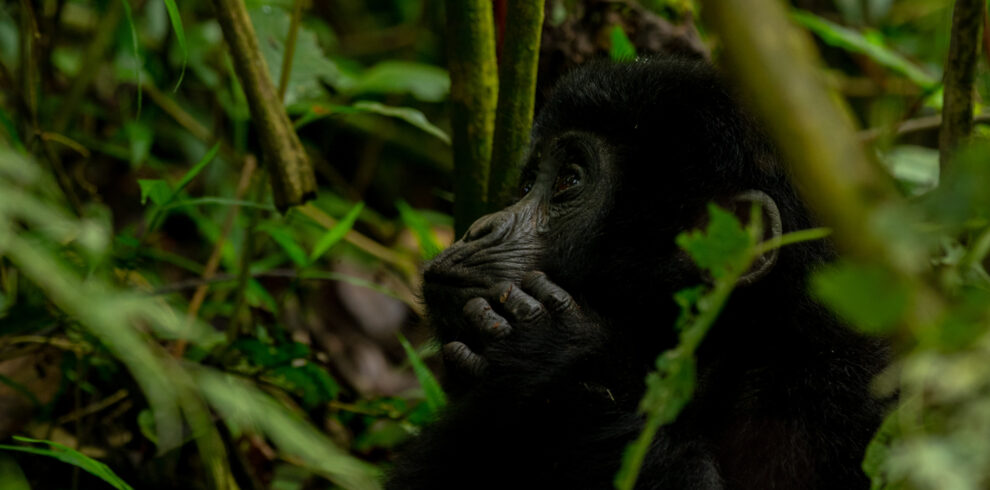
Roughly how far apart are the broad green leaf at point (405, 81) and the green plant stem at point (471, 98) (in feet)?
3.66

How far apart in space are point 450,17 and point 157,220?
896mm

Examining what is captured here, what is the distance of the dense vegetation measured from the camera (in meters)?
0.90

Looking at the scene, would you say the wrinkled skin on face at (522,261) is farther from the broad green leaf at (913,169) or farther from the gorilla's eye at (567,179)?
the broad green leaf at (913,169)

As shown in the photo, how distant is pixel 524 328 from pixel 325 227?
1.28m

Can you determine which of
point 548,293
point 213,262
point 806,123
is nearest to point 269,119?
point 548,293

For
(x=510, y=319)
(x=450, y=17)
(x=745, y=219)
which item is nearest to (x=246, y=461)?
(x=510, y=319)

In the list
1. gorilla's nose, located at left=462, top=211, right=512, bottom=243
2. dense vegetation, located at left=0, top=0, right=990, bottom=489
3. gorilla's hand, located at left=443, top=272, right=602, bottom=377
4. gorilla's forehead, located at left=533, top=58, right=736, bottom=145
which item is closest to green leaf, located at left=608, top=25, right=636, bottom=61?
dense vegetation, located at left=0, top=0, right=990, bottom=489

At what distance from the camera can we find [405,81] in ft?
12.9

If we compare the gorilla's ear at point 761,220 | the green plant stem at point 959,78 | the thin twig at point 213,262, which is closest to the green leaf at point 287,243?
the thin twig at point 213,262

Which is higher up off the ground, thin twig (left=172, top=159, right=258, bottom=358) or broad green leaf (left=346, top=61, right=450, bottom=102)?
broad green leaf (left=346, top=61, right=450, bottom=102)

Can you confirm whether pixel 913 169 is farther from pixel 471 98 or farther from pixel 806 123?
pixel 806 123

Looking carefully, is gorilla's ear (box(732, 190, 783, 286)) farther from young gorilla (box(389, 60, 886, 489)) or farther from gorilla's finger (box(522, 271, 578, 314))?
gorilla's finger (box(522, 271, 578, 314))

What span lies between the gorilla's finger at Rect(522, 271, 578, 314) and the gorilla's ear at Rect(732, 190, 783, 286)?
336mm

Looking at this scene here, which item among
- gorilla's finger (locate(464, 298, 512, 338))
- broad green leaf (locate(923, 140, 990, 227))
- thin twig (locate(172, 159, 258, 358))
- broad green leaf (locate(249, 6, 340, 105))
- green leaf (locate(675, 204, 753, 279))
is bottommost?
thin twig (locate(172, 159, 258, 358))
